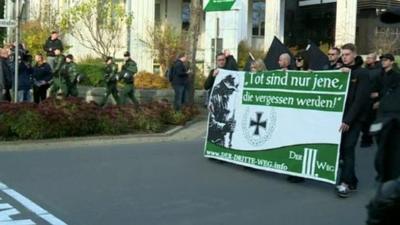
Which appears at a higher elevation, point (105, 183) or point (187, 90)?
point (187, 90)

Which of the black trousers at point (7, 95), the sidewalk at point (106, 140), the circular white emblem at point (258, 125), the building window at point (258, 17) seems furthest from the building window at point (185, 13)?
the circular white emblem at point (258, 125)

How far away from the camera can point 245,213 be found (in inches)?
283

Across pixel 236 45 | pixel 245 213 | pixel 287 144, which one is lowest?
pixel 245 213

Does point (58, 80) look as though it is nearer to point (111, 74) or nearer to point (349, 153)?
point (111, 74)

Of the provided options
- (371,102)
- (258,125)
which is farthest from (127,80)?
(371,102)

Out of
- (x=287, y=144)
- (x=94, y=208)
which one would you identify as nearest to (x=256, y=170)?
(x=287, y=144)

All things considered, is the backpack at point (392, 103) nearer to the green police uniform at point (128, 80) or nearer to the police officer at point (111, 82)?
the green police uniform at point (128, 80)

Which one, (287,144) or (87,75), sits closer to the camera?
(287,144)

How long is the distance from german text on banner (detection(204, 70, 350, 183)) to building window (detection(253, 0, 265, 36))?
27.5 metres

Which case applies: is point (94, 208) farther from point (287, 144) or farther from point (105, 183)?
point (287, 144)

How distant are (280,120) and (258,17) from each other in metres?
29.4

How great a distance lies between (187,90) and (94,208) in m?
11.0

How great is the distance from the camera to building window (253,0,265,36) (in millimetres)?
37594

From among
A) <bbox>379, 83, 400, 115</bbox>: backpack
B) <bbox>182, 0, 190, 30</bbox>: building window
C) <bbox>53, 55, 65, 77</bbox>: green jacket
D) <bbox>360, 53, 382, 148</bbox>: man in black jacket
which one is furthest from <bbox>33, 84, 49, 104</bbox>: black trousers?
<bbox>182, 0, 190, 30</bbox>: building window
